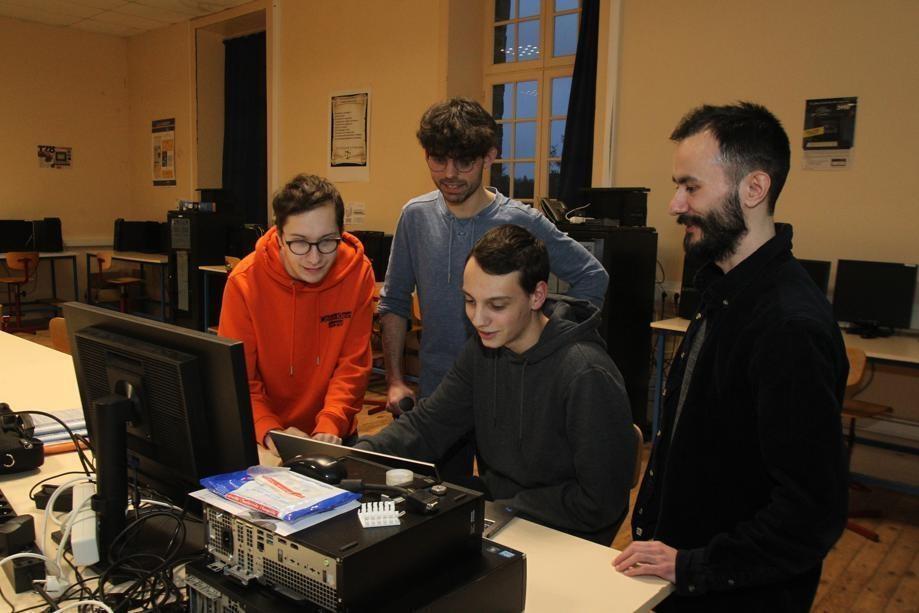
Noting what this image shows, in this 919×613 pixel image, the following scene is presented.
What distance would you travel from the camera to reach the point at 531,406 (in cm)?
164

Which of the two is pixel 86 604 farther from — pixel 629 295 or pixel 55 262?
pixel 55 262

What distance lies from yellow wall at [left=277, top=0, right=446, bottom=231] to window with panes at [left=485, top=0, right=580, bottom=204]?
50 cm

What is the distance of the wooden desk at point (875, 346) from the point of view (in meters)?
3.13

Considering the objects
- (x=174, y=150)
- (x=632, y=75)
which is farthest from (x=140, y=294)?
(x=632, y=75)

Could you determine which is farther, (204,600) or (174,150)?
(174,150)

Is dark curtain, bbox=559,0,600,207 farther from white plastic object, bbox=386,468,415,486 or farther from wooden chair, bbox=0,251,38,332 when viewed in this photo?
wooden chair, bbox=0,251,38,332

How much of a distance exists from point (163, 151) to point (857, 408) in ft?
25.8

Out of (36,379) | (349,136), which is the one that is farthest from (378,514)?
(349,136)

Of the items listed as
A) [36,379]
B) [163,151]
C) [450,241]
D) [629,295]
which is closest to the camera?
[450,241]

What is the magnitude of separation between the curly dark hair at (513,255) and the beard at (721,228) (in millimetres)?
398

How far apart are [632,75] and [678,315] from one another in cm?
160

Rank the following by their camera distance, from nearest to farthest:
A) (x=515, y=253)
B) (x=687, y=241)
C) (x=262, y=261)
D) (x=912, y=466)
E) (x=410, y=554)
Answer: (x=410, y=554) < (x=687, y=241) < (x=515, y=253) < (x=262, y=261) < (x=912, y=466)

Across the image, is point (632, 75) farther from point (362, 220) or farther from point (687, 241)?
point (687, 241)

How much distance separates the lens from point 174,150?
27.1ft
